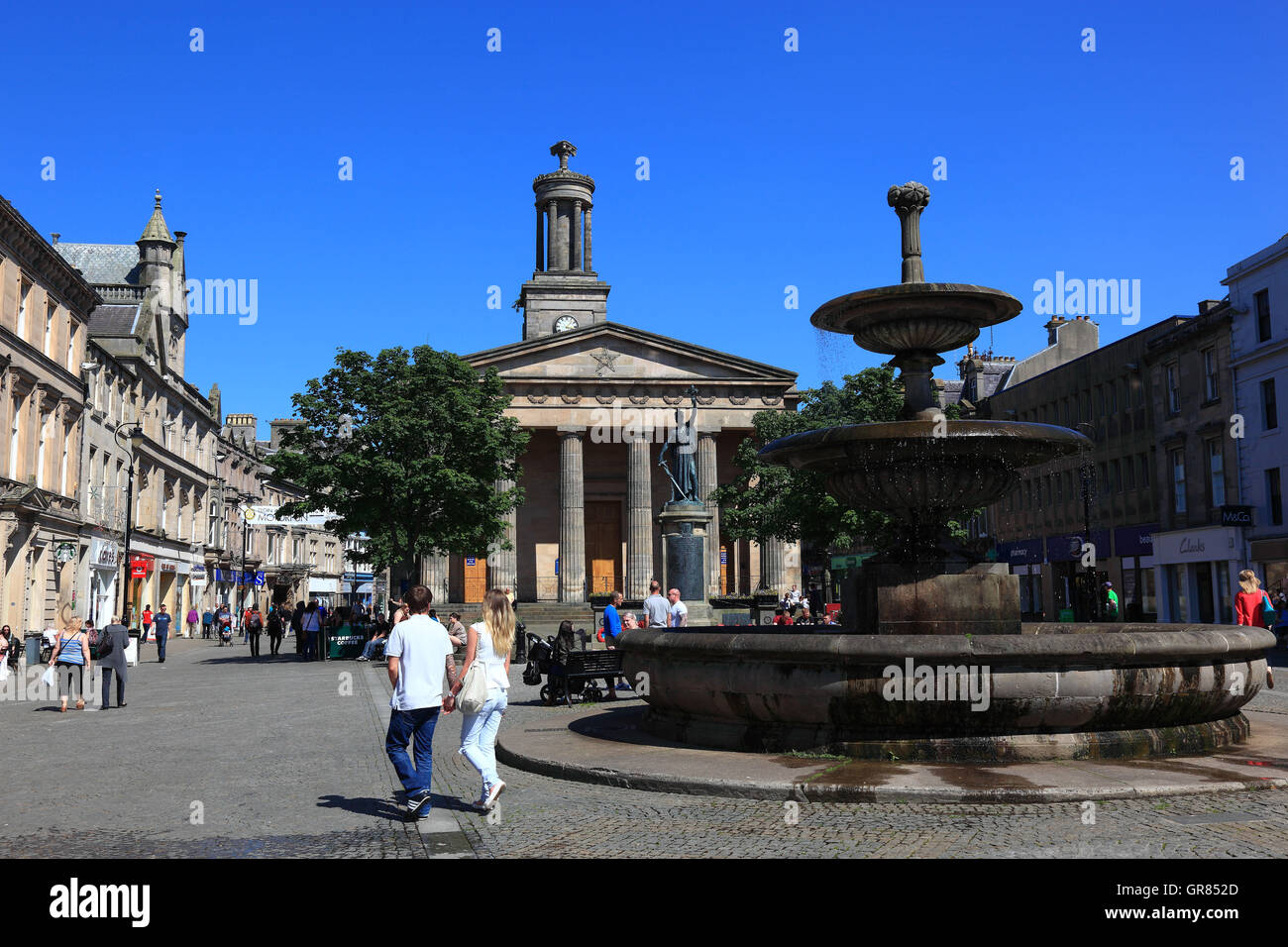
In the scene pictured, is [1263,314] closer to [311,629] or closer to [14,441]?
[311,629]

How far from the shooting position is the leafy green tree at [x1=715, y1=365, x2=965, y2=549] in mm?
39562

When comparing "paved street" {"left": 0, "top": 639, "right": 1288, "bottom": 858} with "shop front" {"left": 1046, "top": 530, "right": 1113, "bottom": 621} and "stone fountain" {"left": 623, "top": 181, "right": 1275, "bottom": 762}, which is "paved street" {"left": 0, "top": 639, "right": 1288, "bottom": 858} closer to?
"stone fountain" {"left": 623, "top": 181, "right": 1275, "bottom": 762}

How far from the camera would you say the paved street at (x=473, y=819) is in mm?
6504

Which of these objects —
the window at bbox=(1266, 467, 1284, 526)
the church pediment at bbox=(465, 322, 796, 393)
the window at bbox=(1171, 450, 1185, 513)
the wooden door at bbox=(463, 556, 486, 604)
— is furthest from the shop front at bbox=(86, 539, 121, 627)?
the window at bbox=(1266, 467, 1284, 526)

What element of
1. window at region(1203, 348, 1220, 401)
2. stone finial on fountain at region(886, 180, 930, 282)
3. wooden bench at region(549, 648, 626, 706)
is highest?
window at region(1203, 348, 1220, 401)

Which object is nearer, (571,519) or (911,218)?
(911,218)

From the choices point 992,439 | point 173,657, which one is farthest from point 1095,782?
point 173,657

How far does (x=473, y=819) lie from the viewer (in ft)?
25.4

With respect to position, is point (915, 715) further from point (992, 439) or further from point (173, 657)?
point (173, 657)

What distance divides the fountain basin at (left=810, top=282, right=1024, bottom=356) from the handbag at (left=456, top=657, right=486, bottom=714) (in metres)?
5.48

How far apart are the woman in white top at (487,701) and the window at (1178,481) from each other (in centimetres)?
3904

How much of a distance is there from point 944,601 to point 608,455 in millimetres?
49832

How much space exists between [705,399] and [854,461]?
45403mm

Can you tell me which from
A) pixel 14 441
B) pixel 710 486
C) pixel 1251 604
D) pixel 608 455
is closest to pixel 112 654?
pixel 14 441
